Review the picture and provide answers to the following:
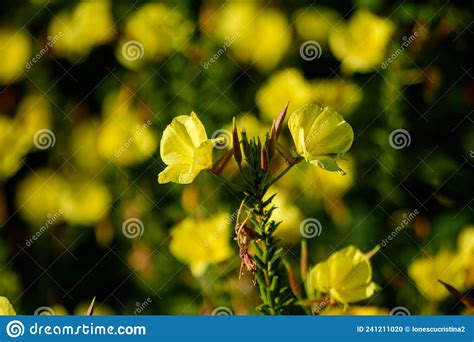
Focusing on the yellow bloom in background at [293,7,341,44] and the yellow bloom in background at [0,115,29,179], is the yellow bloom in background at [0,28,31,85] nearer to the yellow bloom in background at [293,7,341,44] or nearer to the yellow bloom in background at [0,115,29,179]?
the yellow bloom in background at [0,115,29,179]

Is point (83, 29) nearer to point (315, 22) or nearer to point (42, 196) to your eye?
point (42, 196)

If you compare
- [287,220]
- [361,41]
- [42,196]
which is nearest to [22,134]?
[42,196]

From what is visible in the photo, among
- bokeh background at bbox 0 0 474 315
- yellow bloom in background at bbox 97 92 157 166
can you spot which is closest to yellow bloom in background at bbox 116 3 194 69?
bokeh background at bbox 0 0 474 315

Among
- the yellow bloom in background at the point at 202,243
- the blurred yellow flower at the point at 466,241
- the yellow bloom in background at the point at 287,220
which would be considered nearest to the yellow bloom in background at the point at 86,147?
the yellow bloom in background at the point at 202,243

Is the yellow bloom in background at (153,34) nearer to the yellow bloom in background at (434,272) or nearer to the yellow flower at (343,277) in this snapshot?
the yellow bloom in background at (434,272)

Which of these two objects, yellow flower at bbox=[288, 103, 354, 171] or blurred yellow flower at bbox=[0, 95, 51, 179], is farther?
blurred yellow flower at bbox=[0, 95, 51, 179]
